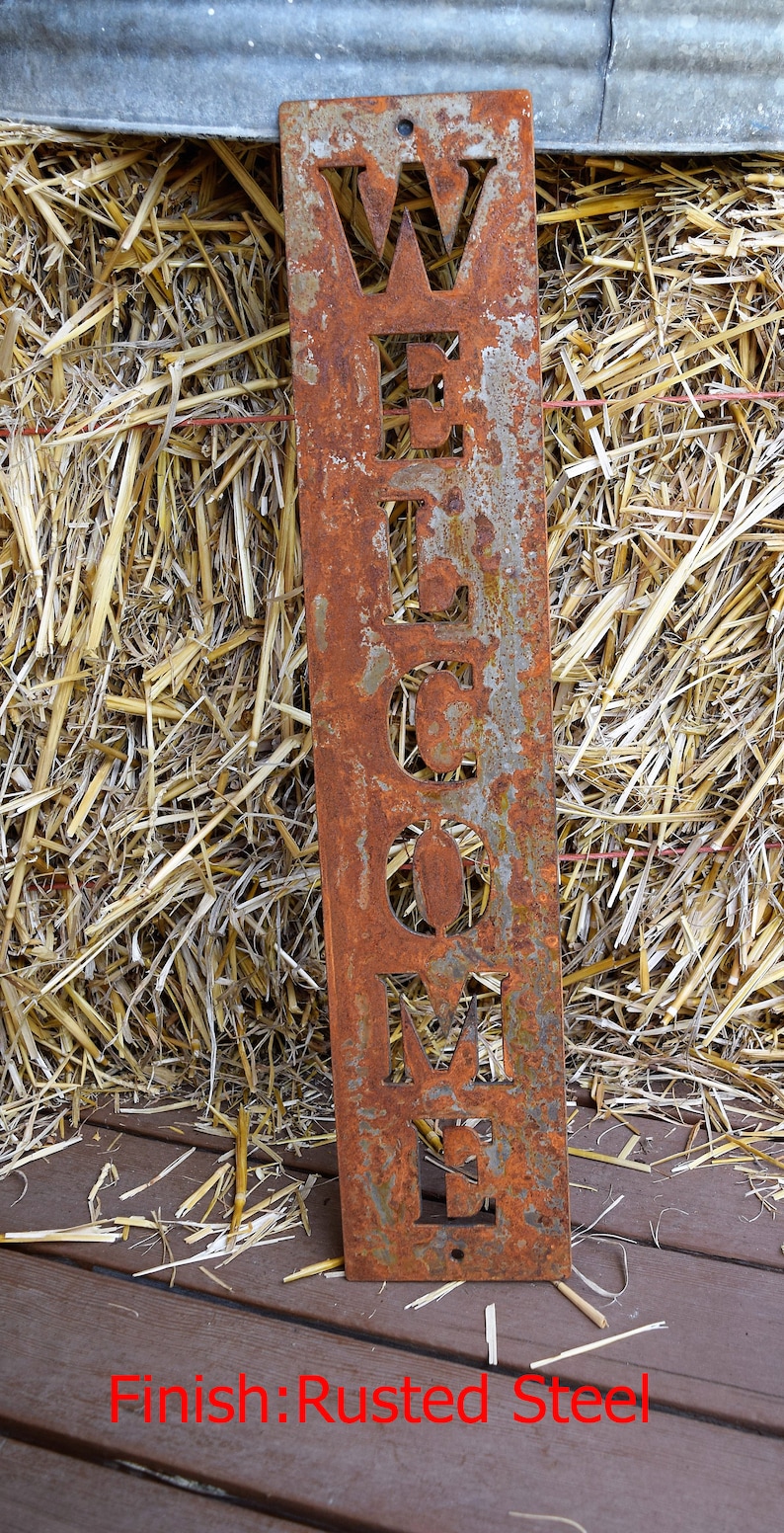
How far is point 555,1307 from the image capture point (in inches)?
51.1

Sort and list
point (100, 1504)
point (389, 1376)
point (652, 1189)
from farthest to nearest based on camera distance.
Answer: point (652, 1189) < point (389, 1376) < point (100, 1504)

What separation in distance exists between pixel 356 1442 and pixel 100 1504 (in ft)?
0.83

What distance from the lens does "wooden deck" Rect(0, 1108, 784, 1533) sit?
1.06 m

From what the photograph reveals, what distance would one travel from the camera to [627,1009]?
179 cm

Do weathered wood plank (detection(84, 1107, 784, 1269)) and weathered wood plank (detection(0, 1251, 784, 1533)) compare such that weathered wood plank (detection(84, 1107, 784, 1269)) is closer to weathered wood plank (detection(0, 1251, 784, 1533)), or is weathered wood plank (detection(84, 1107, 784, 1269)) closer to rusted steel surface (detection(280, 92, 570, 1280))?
rusted steel surface (detection(280, 92, 570, 1280))

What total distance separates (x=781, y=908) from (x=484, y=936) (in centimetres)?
63

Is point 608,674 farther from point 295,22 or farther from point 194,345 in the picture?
point 295,22

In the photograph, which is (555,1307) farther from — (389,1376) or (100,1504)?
(100,1504)

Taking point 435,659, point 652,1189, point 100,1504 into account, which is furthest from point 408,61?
point 100,1504

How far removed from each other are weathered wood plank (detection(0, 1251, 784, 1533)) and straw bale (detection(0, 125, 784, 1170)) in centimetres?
40

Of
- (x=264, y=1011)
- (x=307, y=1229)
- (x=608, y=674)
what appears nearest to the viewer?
(x=307, y=1229)

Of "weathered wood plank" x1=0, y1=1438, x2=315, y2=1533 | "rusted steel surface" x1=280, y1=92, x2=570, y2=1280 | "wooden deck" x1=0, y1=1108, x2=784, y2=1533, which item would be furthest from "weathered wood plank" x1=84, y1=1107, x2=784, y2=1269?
"weathered wood plank" x1=0, y1=1438, x2=315, y2=1533

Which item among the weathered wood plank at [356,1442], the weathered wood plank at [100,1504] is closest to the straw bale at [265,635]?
the weathered wood plank at [356,1442]

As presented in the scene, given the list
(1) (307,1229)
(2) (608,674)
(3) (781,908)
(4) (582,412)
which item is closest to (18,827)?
(1) (307,1229)
